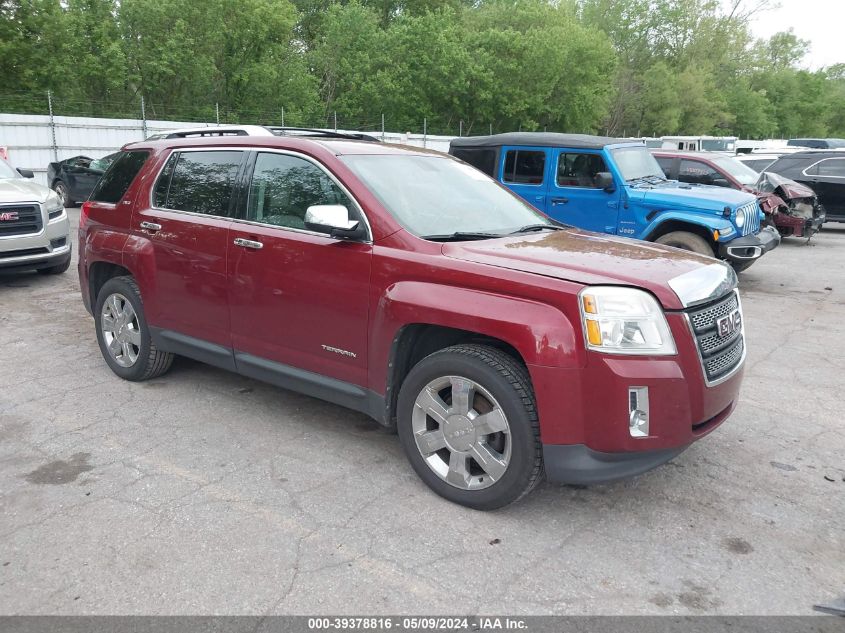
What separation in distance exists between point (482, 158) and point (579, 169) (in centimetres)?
141

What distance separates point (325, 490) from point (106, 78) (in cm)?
2817

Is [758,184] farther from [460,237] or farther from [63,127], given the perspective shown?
[63,127]

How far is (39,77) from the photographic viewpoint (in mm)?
26484

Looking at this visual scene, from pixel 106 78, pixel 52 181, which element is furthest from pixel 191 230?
pixel 106 78

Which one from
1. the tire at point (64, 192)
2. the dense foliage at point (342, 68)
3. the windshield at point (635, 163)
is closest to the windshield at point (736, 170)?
the windshield at point (635, 163)

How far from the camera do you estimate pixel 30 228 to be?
8352 mm

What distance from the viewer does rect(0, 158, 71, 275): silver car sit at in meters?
8.12

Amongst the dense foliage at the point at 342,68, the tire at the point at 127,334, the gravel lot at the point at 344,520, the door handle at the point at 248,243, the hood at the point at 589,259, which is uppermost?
the dense foliage at the point at 342,68

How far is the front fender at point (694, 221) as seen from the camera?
343 inches

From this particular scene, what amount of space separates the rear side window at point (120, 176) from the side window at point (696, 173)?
9.47m

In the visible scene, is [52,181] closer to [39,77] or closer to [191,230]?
[39,77]

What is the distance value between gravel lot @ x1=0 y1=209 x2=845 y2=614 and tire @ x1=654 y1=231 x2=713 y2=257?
386 cm

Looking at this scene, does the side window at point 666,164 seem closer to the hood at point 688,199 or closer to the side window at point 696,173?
the side window at point 696,173

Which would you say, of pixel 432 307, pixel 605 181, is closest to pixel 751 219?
pixel 605 181
